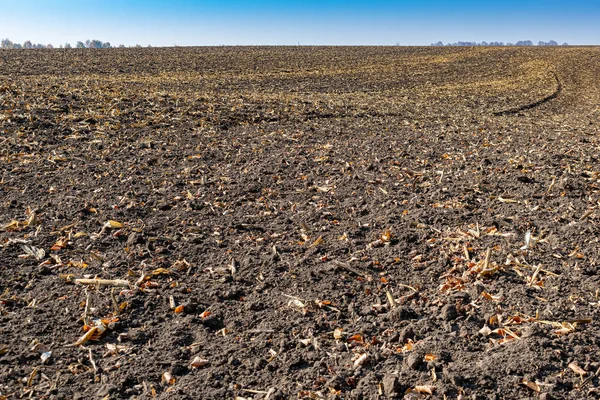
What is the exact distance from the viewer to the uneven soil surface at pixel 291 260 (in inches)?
112

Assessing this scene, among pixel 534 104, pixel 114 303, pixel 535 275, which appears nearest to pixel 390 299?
pixel 535 275

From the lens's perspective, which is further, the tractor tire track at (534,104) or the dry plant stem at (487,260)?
the tractor tire track at (534,104)

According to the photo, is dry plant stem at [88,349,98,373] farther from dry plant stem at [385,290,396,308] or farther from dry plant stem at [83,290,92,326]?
dry plant stem at [385,290,396,308]

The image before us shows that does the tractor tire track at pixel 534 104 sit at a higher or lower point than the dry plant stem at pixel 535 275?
higher

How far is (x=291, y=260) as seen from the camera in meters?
4.35

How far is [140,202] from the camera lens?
5.62m

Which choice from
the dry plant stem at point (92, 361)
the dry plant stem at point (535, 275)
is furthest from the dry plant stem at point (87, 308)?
the dry plant stem at point (535, 275)

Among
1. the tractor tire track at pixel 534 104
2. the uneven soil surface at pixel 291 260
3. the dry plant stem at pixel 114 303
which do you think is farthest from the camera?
the tractor tire track at pixel 534 104

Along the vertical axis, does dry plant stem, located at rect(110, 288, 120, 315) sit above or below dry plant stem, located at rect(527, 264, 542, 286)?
below

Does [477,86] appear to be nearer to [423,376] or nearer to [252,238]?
[252,238]

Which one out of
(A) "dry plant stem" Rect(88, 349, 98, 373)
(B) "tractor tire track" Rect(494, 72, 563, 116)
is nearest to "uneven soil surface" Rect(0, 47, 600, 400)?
(A) "dry plant stem" Rect(88, 349, 98, 373)

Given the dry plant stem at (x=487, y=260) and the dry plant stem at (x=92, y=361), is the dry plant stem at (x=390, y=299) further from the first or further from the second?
the dry plant stem at (x=92, y=361)

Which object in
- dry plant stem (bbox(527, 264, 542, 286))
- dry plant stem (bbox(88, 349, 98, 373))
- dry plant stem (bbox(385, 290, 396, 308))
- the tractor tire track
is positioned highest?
the tractor tire track

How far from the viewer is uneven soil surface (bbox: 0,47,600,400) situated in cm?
285
